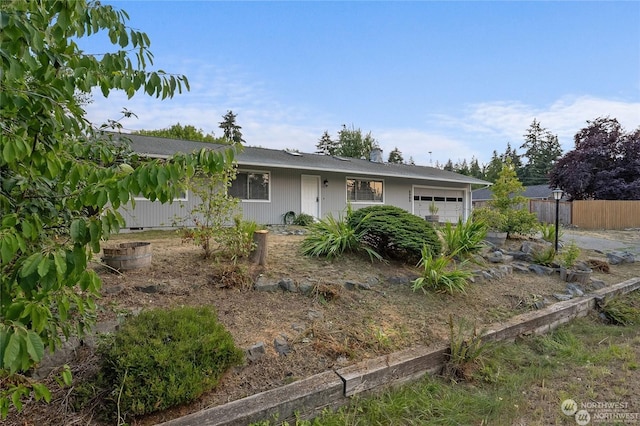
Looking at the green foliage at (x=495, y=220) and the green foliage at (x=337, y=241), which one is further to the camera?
the green foliage at (x=495, y=220)

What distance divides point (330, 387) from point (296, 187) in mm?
10550

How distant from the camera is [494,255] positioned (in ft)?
18.9

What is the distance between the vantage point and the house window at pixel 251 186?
36.6ft

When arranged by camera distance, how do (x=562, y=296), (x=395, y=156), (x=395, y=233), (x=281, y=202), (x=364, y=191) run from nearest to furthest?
(x=562, y=296) → (x=395, y=233) → (x=281, y=202) → (x=364, y=191) → (x=395, y=156)

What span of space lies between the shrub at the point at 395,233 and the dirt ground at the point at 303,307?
0.29 m

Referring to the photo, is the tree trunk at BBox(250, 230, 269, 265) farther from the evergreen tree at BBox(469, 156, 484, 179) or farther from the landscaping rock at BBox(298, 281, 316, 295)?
the evergreen tree at BBox(469, 156, 484, 179)

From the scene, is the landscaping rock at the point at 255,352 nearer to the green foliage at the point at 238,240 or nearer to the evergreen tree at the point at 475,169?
the green foliage at the point at 238,240

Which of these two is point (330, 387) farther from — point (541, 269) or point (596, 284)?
point (596, 284)

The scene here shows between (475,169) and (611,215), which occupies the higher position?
(475,169)

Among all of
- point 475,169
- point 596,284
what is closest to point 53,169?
point 596,284

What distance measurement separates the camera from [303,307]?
338cm

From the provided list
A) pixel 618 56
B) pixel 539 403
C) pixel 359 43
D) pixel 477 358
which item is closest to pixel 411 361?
pixel 477 358

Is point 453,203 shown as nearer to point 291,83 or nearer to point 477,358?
point 291,83

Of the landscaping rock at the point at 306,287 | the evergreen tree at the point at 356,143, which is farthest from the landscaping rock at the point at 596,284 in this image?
the evergreen tree at the point at 356,143
